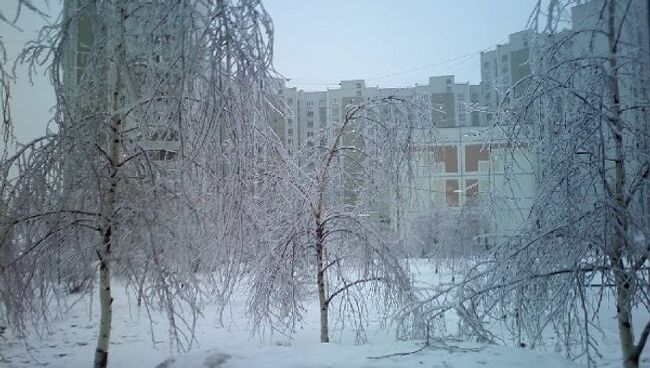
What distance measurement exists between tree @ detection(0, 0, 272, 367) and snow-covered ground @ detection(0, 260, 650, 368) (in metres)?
0.90

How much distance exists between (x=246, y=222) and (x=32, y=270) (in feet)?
6.27

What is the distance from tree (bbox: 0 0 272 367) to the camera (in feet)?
10.1

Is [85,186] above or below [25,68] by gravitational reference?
below

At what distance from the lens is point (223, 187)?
3.58m

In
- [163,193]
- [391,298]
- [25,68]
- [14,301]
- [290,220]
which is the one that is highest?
[25,68]

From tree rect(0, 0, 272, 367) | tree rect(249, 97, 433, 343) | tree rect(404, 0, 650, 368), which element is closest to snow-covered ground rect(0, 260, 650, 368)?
tree rect(404, 0, 650, 368)

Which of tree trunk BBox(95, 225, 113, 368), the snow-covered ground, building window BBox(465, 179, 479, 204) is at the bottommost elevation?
the snow-covered ground

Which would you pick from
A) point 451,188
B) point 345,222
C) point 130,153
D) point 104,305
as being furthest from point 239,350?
point 451,188

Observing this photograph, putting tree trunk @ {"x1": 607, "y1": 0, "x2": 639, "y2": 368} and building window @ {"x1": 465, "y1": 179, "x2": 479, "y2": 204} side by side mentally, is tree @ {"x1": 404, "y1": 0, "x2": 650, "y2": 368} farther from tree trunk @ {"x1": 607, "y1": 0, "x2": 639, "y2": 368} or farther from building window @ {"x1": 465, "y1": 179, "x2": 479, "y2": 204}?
building window @ {"x1": 465, "y1": 179, "x2": 479, "y2": 204}

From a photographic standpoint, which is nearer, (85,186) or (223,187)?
(223,187)

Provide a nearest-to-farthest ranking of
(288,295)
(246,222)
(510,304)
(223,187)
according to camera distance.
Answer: (223,187), (246,222), (510,304), (288,295)

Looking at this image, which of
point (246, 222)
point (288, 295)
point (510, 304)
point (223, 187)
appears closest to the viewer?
point (223, 187)

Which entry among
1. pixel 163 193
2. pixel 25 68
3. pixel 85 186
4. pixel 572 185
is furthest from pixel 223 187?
pixel 572 185

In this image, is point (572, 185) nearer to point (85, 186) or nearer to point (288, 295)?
point (288, 295)
